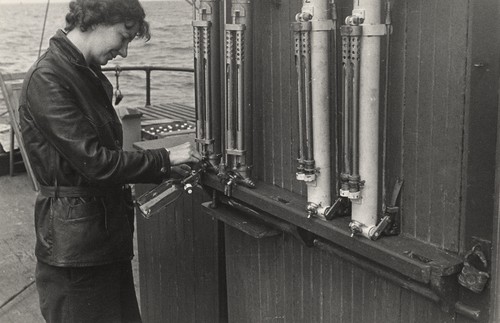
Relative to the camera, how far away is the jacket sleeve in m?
2.95

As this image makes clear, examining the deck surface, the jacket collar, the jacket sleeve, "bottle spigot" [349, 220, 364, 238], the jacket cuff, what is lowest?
the deck surface

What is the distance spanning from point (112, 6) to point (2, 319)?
2865 mm

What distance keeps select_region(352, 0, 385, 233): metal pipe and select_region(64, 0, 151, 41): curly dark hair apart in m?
1.21

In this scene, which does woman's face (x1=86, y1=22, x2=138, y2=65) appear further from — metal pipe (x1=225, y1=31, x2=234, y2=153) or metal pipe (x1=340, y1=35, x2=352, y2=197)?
metal pipe (x1=340, y1=35, x2=352, y2=197)

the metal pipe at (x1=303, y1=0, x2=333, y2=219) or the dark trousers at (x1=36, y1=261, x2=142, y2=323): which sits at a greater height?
the metal pipe at (x1=303, y1=0, x2=333, y2=219)

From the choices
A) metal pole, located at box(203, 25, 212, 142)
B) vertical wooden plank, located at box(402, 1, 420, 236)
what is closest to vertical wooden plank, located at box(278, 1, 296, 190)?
metal pole, located at box(203, 25, 212, 142)

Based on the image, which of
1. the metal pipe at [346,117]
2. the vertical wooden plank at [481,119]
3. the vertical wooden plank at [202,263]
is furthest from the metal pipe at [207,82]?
the vertical wooden plank at [481,119]

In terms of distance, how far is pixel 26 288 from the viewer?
17.9 feet

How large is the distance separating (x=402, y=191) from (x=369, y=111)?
303mm

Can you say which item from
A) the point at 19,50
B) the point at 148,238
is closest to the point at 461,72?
the point at 148,238

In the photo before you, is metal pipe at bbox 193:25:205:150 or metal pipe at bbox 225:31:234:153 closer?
metal pipe at bbox 225:31:234:153

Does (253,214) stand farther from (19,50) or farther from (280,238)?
(19,50)

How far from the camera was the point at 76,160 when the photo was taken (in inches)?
118

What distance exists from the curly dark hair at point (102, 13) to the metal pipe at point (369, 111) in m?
1.21
